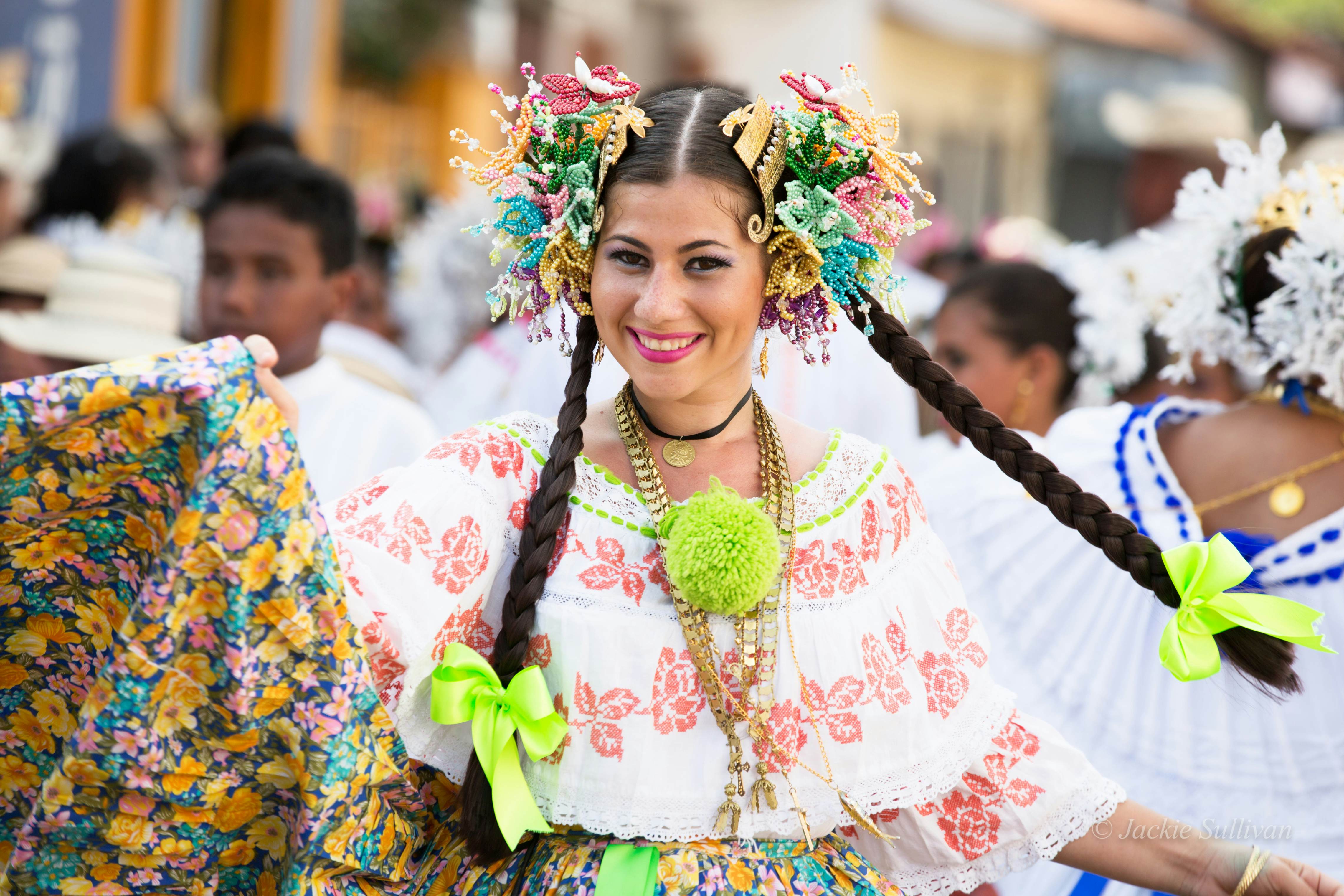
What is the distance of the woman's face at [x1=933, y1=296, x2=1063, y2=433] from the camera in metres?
4.94

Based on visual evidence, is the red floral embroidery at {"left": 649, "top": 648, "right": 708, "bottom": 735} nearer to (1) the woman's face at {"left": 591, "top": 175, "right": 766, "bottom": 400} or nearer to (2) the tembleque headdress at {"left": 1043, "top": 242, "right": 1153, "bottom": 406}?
(1) the woman's face at {"left": 591, "top": 175, "right": 766, "bottom": 400}

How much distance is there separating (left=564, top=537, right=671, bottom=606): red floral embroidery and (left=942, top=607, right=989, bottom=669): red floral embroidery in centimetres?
54

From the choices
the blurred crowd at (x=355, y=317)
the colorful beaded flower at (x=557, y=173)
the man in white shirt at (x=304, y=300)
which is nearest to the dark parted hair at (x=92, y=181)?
the blurred crowd at (x=355, y=317)

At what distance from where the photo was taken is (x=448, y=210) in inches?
299

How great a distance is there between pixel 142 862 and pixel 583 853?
0.68 m

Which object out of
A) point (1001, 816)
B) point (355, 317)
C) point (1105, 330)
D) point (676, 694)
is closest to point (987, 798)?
point (1001, 816)

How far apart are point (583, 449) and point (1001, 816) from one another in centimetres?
100

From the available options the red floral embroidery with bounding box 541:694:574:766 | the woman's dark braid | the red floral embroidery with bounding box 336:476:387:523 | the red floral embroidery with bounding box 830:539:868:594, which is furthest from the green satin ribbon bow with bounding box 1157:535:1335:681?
the red floral embroidery with bounding box 336:476:387:523

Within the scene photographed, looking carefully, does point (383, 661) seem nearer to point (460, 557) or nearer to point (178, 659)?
point (460, 557)

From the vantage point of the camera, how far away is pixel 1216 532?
3.11m

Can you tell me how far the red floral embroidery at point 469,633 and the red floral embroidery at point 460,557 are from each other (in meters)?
0.05

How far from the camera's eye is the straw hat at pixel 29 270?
5.06 meters

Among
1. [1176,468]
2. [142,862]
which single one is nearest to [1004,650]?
[1176,468]

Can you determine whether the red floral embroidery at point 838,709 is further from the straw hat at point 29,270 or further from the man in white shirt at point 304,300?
the straw hat at point 29,270
